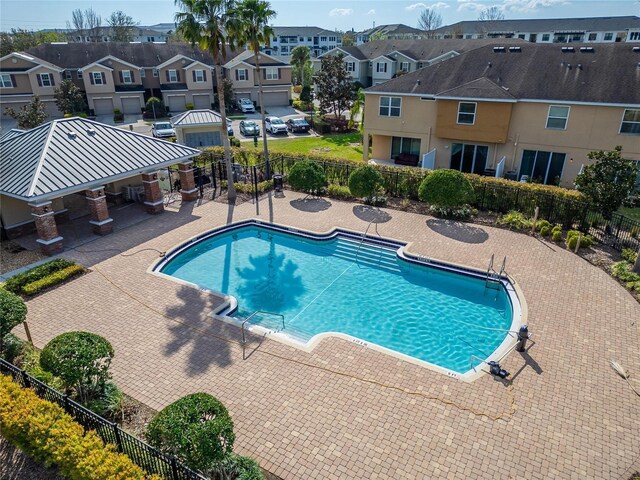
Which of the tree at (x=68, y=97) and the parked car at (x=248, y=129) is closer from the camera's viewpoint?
the parked car at (x=248, y=129)

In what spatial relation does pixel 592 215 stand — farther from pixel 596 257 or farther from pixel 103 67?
pixel 103 67

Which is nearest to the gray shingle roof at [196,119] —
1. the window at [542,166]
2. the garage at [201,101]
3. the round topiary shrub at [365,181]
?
the round topiary shrub at [365,181]

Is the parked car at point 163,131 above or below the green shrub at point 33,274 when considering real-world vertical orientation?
above

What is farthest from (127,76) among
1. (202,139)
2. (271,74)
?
(202,139)

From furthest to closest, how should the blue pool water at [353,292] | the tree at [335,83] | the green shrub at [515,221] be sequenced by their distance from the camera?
1. the tree at [335,83]
2. the green shrub at [515,221]
3. the blue pool water at [353,292]

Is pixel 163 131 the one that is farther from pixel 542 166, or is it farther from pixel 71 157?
pixel 542 166

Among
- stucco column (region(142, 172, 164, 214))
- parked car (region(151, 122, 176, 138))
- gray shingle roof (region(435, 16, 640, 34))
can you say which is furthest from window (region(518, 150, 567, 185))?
gray shingle roof (region(435, 16, 640, 34))

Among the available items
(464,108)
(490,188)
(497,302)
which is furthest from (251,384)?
(464,108)

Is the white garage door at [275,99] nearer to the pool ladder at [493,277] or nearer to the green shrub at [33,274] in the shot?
the green shrub at [33,274]
